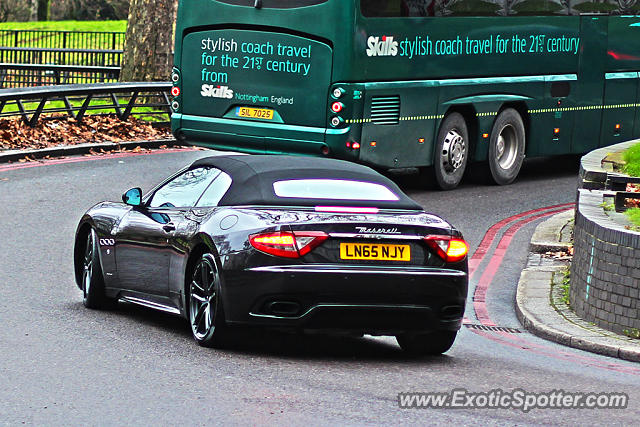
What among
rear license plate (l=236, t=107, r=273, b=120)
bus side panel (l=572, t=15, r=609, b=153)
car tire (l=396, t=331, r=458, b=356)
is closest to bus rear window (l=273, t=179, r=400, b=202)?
car tire (l=396, t=331, r=458, b=356)

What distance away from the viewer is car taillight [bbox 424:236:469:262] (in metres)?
9.02

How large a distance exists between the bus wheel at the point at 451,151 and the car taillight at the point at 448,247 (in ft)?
33.3

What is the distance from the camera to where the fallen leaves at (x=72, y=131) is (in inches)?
857

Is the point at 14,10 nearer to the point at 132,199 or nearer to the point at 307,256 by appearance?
the point at 132,199

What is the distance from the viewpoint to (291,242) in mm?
8727

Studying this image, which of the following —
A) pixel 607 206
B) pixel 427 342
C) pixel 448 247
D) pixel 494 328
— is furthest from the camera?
pixel 607 206

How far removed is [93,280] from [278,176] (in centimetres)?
212

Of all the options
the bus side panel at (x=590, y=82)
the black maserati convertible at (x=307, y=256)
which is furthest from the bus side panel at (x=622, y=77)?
the black maserati convertible at (x=307, y=256)

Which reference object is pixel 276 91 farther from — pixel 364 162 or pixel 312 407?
pixel 312 407

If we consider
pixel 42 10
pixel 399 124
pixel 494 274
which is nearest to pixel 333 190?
pixel 494 274

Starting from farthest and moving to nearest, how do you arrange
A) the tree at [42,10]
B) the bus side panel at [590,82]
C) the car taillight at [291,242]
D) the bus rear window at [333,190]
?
the tree at [42,10] → the bus side panel at [590,82] → the bus rear window at [333,190] → the car taillight at [291,242]

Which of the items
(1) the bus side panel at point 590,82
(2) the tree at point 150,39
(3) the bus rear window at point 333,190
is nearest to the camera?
(3) the bus rear window at point 333,190

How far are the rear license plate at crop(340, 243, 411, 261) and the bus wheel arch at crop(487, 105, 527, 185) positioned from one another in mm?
11518

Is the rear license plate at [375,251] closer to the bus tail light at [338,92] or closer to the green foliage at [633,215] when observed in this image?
the green foliage at [633,215]
